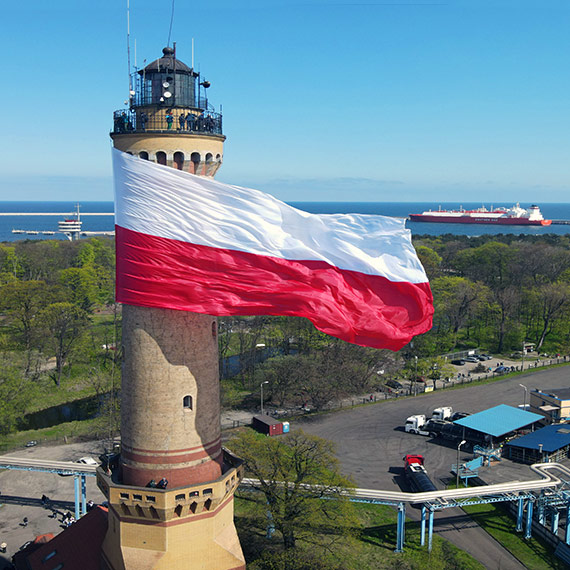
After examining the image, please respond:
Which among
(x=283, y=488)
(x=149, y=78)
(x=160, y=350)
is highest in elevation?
(x=149, y=78)

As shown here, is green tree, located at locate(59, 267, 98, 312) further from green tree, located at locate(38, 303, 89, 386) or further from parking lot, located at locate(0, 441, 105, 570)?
parking lot, located at locate(0, 441, 105, 570)

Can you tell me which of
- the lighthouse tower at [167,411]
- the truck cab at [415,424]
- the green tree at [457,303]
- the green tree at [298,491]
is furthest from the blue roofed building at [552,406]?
the lighthouse tower at [167,411]

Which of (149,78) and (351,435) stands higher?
(149,78)

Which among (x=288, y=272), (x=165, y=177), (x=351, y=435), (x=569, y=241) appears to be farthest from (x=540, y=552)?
(x=569, y=241)

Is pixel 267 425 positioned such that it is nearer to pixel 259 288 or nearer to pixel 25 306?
pixel 259 288

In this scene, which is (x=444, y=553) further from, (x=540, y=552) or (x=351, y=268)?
(x=351, y=268)

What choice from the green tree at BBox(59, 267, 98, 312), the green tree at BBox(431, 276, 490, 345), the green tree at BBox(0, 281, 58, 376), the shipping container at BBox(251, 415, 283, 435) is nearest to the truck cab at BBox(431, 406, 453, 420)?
the shipping container at BBox(251, 415, 283, 435)

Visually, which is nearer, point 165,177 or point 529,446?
point 165,177
